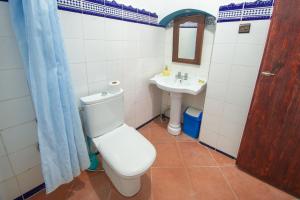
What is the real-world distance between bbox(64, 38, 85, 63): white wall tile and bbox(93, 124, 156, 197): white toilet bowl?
711mm

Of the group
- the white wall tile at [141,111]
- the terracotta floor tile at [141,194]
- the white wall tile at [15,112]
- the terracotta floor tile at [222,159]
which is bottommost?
the terracotta floor tile at [141,194]

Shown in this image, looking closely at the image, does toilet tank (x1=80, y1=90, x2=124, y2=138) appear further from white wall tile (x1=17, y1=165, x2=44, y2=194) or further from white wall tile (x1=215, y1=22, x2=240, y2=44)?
white wall tile (x1=215, y1=22, x2=240, y2=44)

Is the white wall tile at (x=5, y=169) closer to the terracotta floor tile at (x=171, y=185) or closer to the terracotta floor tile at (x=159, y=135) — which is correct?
the terracotta floor tile at (x=171, y=185)

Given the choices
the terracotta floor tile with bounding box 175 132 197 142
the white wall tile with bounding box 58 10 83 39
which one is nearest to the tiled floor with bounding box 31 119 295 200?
the terracotta floor tile with bounding box 175 132 197 142

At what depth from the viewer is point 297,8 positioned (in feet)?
3.48

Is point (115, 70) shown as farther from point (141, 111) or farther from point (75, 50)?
point (141, 111)

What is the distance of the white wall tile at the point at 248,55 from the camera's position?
1392 millimetres

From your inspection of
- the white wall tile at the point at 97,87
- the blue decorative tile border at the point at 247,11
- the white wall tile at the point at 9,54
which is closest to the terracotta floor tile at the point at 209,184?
the white wall tile at the point at 97,87

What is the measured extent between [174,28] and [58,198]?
2248mm

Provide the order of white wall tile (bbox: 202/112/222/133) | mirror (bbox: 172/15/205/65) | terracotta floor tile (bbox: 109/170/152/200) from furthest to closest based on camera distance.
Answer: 1. mirror (bbox: 172/15/205/65)
2. white wall tile (bbox: 202/112/222/133)
3. terracotta floor tile (bbox: 109/170/152/200)

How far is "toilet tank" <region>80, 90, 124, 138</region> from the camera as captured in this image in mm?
1353

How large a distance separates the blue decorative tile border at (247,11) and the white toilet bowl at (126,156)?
54.5 inches

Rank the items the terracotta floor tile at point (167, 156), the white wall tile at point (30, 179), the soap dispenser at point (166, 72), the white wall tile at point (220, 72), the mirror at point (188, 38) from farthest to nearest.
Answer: the soap dispenser at point (166, 72)
the mirror at point (188, 38)
the terracotta floor tile at point (167, 156)
the white wall tile at point (220, 72)
the white wall tile at point (30, 179)

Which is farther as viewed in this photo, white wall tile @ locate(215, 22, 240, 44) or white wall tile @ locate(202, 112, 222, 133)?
white wall tile @ locate(202, 112, 222, 133)
